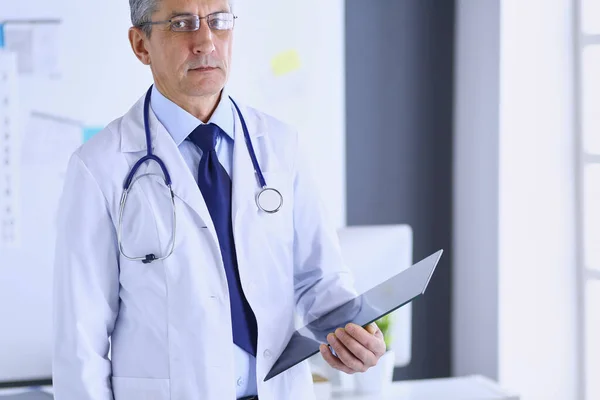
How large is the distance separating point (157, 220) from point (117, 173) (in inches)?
4.3

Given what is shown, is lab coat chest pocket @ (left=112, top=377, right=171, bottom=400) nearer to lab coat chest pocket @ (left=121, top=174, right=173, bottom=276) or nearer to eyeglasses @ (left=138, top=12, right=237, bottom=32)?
lab coat chest pocket @ (left=121, top=174, right=173, bottom=276)

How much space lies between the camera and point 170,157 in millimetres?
1401

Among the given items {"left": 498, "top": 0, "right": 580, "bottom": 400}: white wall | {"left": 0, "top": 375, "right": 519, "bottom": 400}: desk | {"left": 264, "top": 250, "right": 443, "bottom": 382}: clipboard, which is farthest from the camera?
{"left": 498, "top": 0, "right": 580, "bottom": 400}: white wall

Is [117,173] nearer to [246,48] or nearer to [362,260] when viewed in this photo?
[362,260]

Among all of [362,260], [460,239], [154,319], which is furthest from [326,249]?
[460,239]

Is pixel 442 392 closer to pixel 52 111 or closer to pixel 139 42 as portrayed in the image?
pixel 139 42

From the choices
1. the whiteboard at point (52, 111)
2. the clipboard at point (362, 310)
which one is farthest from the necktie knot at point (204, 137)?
the whiteboard at point (52, 111)

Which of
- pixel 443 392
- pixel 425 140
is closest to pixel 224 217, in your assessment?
pixel 443 392

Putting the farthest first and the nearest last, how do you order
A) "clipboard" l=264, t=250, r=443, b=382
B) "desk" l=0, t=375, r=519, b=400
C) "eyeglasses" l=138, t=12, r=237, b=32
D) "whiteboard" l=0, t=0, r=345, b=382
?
1. "whiteboard" l=0, t=0, r=345, b=382
2. "desk" l=0, t=375, r=519, b=400
3. "eyeglasses" l=138, t=12, r=237, b=32
4. "clipboard" l=264, t=250, r=443, b=382

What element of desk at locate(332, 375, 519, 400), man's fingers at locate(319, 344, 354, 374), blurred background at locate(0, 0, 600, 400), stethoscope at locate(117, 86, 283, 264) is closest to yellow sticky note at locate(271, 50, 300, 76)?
blurred background at locate(0, 0, 600, 400)

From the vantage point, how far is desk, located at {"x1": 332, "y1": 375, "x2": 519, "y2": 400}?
89.4 inches

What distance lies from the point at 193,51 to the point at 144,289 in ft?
1.38

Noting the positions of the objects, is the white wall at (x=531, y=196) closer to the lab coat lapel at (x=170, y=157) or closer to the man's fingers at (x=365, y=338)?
the man's fingers at (x=365, y=338)

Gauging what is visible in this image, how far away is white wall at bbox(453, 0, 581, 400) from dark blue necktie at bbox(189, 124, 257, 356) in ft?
5.18
